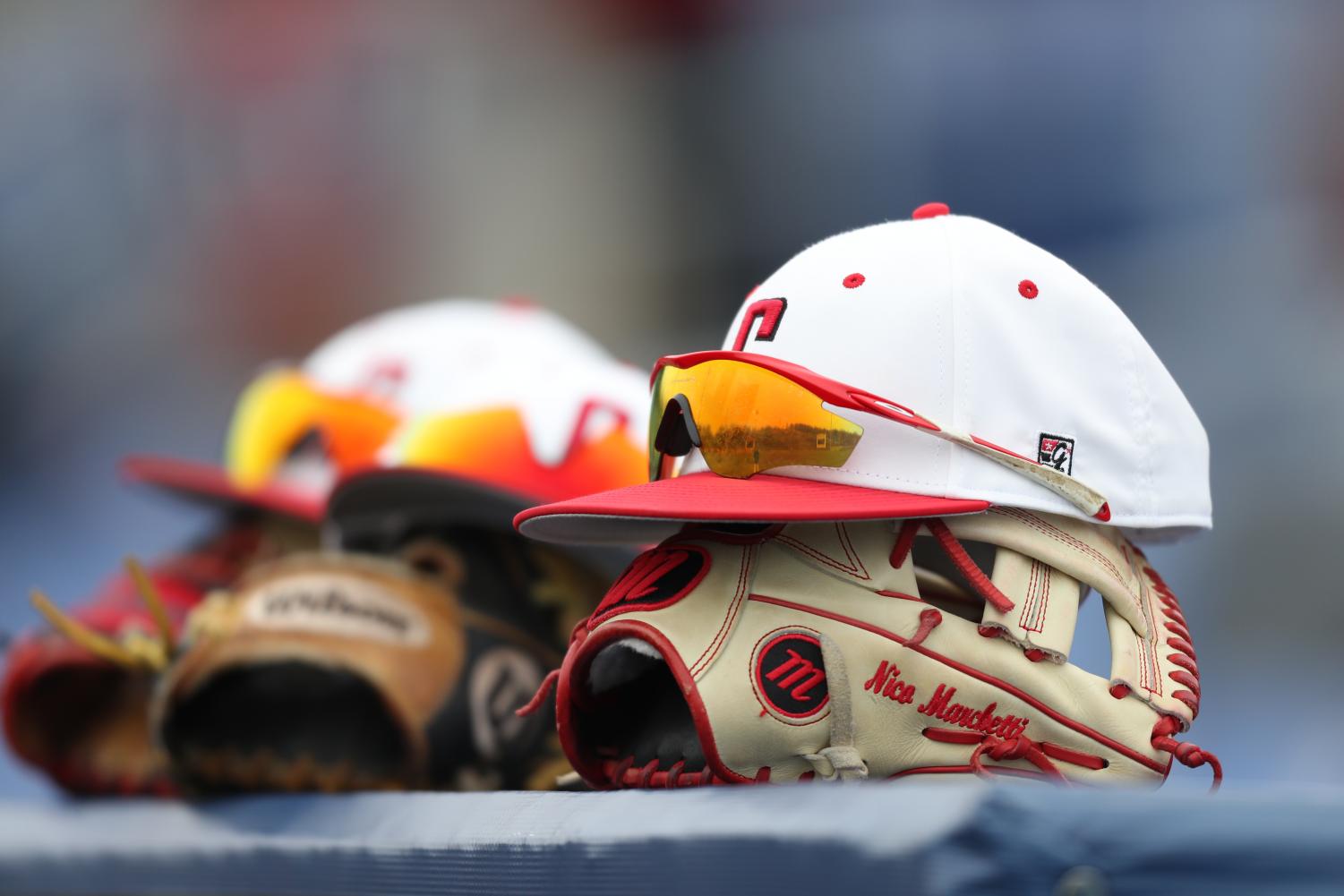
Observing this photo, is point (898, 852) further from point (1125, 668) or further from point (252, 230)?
point (252, 230)

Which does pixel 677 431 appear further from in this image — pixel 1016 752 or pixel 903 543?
pixel 1016 752

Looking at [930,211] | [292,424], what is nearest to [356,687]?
[292,424]

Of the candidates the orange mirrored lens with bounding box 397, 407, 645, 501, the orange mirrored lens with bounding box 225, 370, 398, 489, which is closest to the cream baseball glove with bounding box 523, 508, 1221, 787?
the orange mirrored lens with bounding box 397, 407, 645, 501

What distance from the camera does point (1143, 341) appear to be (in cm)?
112

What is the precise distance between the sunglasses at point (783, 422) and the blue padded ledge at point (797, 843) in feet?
0.76

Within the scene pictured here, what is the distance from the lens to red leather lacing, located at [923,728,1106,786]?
39.1 inches

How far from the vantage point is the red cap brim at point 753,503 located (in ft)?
3.20

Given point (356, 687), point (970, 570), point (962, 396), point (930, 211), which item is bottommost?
point (356, 687)

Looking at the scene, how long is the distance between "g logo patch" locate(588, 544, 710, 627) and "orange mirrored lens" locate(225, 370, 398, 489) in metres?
0.67

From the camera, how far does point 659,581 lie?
1.04m

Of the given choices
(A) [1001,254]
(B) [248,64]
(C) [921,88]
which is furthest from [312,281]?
(A) [1001,254]

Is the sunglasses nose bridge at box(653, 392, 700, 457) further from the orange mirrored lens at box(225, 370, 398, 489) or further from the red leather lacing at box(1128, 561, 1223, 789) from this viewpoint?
the orange mirrored lens at box(225, 370, 398, 489)

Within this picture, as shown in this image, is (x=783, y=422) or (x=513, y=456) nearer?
(x=783, y=422)

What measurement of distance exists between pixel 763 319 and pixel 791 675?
0.28m
